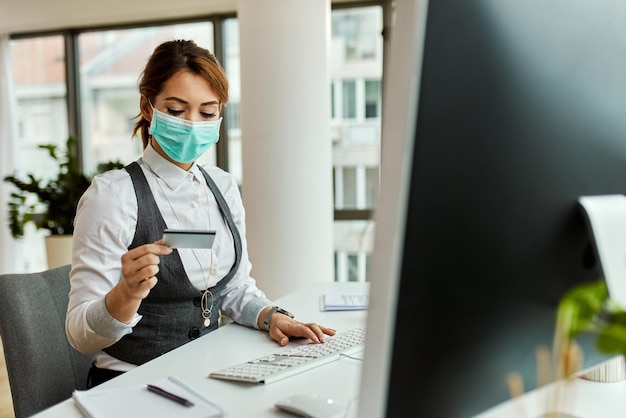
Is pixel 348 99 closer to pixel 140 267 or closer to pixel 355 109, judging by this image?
pixel 355 109

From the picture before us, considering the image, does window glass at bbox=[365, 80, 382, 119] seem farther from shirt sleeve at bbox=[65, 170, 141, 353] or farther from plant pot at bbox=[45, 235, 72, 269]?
shirt sleeve at bbox=[65, 170, 141, 353]

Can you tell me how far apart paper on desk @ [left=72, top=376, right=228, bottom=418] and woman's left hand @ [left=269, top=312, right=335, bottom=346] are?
13.4 inches

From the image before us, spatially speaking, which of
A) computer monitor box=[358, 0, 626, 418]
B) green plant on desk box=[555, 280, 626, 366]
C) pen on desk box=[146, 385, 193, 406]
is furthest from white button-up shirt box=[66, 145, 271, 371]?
green plant on desk box=[555, 280, 626, 366]

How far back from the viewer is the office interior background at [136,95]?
5027mm

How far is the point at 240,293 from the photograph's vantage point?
160 cm

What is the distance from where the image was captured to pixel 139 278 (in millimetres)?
1051

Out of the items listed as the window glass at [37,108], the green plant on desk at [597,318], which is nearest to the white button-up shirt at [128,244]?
the green plant on desk at [597,318]

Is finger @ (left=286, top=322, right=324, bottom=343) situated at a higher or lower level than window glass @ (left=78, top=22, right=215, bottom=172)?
lower

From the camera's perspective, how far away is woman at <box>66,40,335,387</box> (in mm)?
1312

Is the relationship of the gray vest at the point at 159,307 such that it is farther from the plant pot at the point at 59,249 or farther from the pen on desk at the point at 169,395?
the plant pot at the point at 59,249

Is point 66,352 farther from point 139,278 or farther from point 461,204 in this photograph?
point 461,204

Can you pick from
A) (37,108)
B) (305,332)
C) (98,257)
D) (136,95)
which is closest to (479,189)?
(305,332)

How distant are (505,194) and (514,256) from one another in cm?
5

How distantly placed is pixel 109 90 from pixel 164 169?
451 cm
